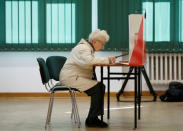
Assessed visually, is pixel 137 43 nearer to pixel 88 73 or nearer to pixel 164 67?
pixel 88 73

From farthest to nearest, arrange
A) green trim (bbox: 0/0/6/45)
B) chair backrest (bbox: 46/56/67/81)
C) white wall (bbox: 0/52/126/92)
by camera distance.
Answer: white wall (bbox: 0/52/126/92)
green trim (bbox: 0/0/6/45)
chair backrest (bbox: 46/56/67/81)

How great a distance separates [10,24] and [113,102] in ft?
7.29

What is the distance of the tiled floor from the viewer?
3877 mm

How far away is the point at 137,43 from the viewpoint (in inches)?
158

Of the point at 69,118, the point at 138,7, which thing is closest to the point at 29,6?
the point at 138,7

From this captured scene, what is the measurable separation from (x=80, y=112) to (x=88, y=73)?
1.11m

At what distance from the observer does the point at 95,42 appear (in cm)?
398

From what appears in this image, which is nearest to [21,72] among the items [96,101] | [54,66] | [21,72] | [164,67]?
[21,72]

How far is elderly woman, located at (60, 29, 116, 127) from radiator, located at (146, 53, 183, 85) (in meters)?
2.88

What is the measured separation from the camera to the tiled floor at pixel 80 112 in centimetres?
388

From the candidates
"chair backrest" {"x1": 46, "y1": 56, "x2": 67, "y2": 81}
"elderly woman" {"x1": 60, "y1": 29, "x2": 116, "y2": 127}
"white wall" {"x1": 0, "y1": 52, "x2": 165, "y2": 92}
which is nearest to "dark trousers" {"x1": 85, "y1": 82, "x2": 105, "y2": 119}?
"elderly woman" {"x1": 60, "y1": 29, "x2": 116, "y2": 127}

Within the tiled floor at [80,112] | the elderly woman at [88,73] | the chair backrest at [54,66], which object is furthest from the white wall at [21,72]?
the elderly woman at [88,73]

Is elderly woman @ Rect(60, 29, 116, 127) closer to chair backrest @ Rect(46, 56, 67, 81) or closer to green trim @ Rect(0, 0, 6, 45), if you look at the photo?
chair backrest @ Rect(46, 56, 67, 81)

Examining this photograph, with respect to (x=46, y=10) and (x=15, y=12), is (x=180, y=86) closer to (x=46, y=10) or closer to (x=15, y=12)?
(x=46, y=10)
